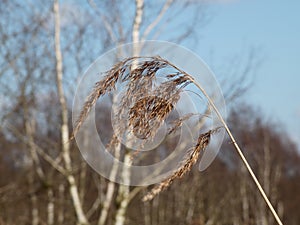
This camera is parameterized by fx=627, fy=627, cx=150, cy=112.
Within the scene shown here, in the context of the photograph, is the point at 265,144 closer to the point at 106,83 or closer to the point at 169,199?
the point at 169,199

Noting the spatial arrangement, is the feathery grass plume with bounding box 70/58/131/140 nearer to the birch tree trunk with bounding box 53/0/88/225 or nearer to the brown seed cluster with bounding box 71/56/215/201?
the brown seed cluster with bounding box 71/56/215/201

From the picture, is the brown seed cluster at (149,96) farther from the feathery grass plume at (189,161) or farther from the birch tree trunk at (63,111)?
the birch tree trunk at (63,111)

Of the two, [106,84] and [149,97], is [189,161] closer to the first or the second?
[149,97]

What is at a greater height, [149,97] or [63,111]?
[63,111]

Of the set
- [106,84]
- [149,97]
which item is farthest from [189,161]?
[106,84]

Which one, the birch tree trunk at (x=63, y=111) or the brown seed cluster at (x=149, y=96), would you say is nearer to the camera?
the brown seed cluster at (x=149, y=96)

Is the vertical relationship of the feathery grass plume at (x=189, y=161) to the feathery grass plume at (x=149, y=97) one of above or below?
below

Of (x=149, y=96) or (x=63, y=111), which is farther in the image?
(x=63, y=111)

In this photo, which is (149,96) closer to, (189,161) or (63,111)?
(189,161)

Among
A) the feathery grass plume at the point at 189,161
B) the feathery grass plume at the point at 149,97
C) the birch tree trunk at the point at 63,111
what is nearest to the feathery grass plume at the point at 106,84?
the feathery grass plume at the point at 149,97

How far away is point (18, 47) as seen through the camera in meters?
11.0

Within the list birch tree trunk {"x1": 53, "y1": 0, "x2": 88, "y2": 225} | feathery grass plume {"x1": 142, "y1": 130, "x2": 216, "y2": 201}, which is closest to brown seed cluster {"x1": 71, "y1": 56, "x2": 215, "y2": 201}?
feathery grass plume {"x1": 142, "y1": 130, "x2": 216, "y2": 201}

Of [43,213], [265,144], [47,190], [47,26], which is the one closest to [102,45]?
[47,26]

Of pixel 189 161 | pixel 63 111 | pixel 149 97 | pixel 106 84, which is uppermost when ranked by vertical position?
pixel 63 111
